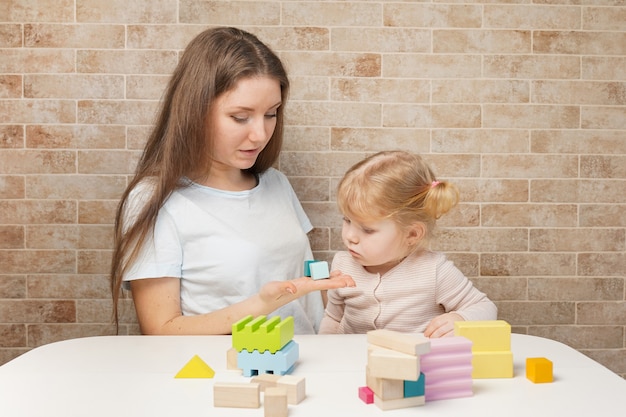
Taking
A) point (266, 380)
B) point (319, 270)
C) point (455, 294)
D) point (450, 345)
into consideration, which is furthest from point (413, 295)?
point (266, 380)

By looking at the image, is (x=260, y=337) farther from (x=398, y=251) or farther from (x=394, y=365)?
(x=398, y=251)

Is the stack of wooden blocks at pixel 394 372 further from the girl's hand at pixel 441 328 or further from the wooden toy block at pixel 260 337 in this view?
the girl's hand at pixel 441 328

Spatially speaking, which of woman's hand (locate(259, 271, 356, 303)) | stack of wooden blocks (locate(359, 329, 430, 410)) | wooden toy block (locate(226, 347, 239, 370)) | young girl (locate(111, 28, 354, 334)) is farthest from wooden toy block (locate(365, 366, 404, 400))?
young girl (locate(111, 28, 354, 334))

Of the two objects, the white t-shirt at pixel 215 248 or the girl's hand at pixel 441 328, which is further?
the white t-shirt at pixel 215 248

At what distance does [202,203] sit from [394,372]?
1.14m

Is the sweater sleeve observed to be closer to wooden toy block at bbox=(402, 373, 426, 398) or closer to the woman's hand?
the woman's hand

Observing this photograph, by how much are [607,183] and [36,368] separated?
2.16 metres

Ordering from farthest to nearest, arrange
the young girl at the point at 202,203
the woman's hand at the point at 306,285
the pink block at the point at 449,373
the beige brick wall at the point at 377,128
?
the beige brick wall at the point at 377,128 → the young girl at the point at 202,203 → the woman's hand at the point at 306,285 → the pink block at the point at 449,373

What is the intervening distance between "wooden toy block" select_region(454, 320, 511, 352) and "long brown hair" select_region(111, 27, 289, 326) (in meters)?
1.05

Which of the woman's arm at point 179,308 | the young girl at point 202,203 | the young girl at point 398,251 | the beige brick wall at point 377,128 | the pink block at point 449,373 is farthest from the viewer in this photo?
the beige brick wall at point 377,128

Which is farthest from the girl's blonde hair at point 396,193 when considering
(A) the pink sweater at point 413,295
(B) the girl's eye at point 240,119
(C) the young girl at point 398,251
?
(B) the girl's eye at point 240,119

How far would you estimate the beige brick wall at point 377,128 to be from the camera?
261cm

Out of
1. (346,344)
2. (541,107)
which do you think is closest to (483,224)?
(541,107)

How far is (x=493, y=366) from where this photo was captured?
148 cm
